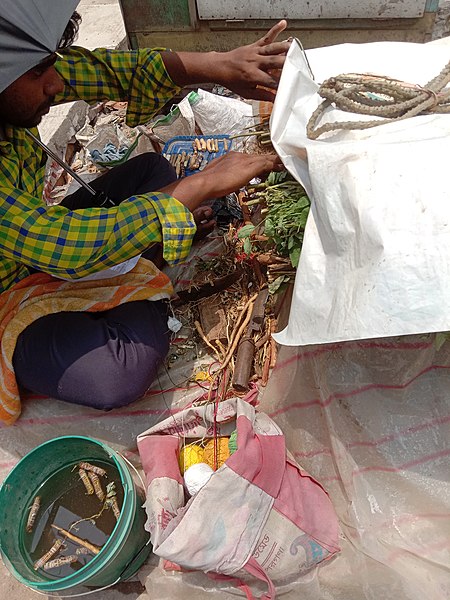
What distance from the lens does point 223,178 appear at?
157cm

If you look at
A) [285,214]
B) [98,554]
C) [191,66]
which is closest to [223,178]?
[285,214]

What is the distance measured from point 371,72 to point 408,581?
57.3 inches

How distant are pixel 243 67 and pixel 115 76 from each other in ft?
2.03

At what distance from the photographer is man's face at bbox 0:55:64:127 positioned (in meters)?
1.45

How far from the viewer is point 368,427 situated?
4.72 feet

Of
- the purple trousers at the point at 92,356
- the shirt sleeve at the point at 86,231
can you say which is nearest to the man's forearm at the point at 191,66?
the shirt sleeve at the point at 86,231

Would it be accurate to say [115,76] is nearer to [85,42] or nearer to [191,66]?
[191,66]

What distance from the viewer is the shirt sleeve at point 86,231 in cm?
148

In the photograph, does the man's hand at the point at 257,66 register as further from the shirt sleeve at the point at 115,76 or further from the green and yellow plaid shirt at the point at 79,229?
the green and yellow plaid shirt at the point at 79,229

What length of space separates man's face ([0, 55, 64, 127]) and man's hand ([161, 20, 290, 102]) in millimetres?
566

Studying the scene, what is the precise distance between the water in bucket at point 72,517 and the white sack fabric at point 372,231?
3.05 feet

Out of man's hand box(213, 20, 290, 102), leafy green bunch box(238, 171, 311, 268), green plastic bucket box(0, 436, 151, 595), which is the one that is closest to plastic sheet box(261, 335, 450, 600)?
leafy green bunch box(238, 171, 311, 268)

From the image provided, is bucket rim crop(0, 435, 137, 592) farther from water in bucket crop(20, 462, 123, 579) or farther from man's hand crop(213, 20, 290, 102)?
man's hand crop(213, 20, 290, 102)

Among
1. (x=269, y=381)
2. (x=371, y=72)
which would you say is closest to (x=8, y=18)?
(x=371, y=72)
